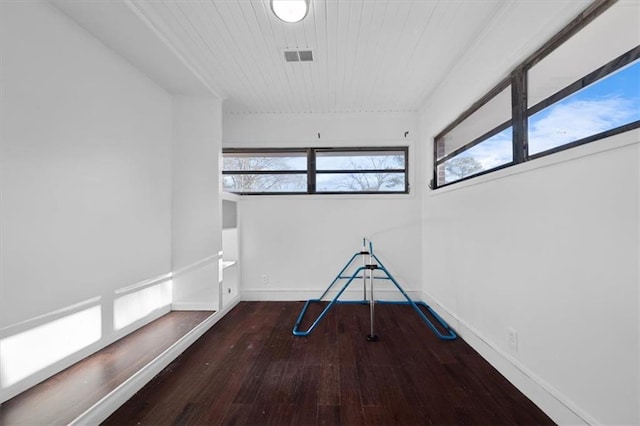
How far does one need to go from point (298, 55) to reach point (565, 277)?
2.45 m

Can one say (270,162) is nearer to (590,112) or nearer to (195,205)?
(195,205)

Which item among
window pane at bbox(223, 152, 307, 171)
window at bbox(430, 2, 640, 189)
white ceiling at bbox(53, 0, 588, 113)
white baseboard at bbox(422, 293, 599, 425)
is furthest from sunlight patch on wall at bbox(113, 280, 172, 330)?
window at bbox(430, 2, 640, 189)

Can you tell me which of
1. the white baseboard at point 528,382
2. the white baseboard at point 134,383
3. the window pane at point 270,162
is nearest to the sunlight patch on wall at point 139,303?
the white baseboard at point 134,383

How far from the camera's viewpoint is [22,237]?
1.41 m

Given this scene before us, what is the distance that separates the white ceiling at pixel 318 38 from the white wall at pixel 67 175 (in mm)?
301

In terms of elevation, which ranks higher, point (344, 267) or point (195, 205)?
point (195, 205)

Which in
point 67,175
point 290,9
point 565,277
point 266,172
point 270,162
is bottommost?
point 565,277

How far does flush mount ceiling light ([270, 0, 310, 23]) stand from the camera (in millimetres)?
1590

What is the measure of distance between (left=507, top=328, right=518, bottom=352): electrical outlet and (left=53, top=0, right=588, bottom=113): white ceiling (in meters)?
1.79

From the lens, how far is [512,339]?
162 cm

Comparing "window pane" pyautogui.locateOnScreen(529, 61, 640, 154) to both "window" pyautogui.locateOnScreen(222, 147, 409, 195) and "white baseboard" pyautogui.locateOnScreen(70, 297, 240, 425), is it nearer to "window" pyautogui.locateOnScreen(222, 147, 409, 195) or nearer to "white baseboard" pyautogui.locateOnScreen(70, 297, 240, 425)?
"window" pyautogui.locateOnScreen(222, 147, 409, 195)

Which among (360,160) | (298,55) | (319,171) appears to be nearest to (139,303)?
(319,171)

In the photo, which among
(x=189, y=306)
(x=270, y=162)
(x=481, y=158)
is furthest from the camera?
(x=270, y=162)

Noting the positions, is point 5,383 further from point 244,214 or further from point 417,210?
point 417,210
